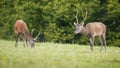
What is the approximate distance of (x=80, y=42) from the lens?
1476 inches

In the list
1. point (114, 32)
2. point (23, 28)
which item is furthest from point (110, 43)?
point (23, 28)

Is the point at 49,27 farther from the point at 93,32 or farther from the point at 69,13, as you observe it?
the point at 93,32

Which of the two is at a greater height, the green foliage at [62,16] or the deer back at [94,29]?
the deer back at [94,29]

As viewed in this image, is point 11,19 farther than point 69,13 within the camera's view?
Yes

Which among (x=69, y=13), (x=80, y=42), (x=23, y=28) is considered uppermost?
(x=23, y=28)

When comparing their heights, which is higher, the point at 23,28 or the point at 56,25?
the point at 23,28

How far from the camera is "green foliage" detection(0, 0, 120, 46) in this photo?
3719 centimetres

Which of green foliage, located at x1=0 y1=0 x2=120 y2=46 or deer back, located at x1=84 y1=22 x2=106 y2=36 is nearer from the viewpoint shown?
deer back, located at x1=84 y1=22 x2=106 y2=36

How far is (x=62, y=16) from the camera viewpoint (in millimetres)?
38969

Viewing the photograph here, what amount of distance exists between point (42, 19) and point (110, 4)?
8051 mm

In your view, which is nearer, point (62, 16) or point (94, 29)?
point (94, 29)

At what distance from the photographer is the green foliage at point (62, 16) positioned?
3719 centimetres

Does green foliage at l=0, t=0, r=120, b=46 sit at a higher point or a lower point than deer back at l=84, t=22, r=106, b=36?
lower

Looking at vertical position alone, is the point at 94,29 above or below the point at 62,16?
above
